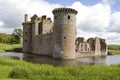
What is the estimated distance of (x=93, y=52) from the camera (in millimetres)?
57406

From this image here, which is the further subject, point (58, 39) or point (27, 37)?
point (27, 37)

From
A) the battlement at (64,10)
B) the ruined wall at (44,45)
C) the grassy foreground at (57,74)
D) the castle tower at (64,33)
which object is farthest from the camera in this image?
the ruined wall at (44,45)

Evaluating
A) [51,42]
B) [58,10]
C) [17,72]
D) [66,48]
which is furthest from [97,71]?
[51,42]

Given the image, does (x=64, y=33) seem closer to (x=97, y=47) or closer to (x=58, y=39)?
(x=58, y=39)

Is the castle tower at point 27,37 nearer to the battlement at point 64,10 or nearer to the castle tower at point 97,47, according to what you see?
the castle tower at point 97,47

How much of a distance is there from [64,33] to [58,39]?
4.66 ft

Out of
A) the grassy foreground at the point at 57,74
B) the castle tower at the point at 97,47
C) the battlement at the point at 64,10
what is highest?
the battlement at the point at 64,10

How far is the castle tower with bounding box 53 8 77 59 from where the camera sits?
3828 centimetres

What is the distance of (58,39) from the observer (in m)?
39.0

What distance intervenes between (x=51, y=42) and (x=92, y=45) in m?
19.8

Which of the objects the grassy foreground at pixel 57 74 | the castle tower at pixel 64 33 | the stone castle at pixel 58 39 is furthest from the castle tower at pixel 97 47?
the grassy foreground at pixel 57 74

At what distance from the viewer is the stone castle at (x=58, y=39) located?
3862 cm

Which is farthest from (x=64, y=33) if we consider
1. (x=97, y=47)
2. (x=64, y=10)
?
(x=97, y=47)

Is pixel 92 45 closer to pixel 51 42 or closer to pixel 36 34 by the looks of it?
pixel 36 34
